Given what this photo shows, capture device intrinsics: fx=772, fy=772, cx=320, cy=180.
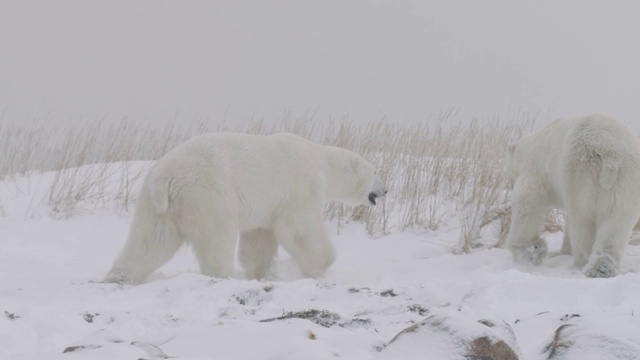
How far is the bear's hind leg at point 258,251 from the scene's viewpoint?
648cm

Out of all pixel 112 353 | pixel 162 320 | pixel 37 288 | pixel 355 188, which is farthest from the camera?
pixel 355 188

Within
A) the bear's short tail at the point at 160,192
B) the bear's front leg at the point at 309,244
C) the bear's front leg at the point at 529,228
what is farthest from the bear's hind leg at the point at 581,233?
the bear's short tail at the point at 160,192

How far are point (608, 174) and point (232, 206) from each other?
9.01ft

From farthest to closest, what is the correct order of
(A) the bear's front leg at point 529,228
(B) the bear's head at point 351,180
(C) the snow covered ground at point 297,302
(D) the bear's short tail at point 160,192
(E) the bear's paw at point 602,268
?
1. (B) the bear's head at point 351,180
2. (A) the bear's front leg at point 529,228
3. (E) the bear's paw at point 602,268
4. (D) the bear's short tail at point 160,192
5. (C) the snow covered ground at point 297,302

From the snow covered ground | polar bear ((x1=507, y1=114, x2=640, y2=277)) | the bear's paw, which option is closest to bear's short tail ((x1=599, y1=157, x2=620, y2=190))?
polar bear ((x1=507, y1=114, x2=640, y2=277))

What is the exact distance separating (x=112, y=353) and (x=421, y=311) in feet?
6.56

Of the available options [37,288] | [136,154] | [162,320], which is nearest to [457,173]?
[136,154]

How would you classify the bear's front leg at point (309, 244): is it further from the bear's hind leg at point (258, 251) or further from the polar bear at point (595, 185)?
the polar bear at point (595, 185)

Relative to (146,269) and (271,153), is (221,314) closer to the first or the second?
(146,269)

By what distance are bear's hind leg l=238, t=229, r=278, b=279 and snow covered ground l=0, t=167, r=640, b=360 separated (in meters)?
0.18

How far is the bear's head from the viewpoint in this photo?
687 centimetres

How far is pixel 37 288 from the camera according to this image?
5.36m

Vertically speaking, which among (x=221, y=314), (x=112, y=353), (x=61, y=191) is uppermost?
(x=112, y=353)

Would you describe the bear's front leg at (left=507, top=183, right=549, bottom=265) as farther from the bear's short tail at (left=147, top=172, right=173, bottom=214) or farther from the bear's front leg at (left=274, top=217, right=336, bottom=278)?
the bear's short tail at (left=147, top=172, right=173, bottom=214)
